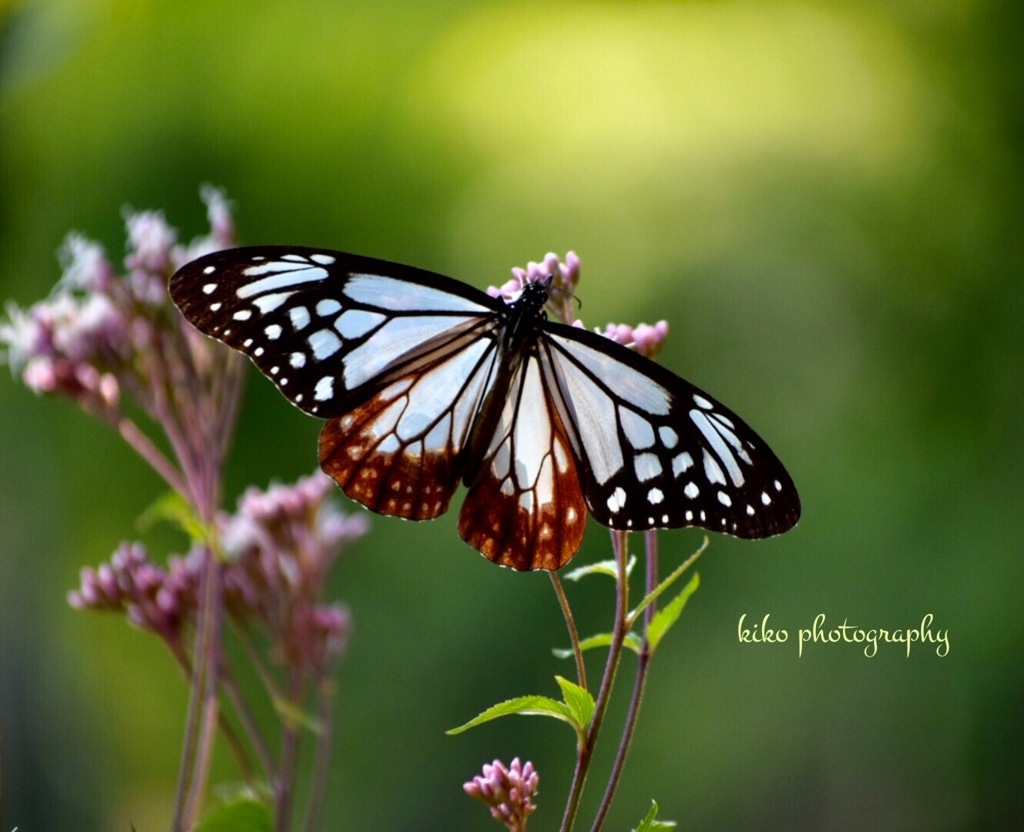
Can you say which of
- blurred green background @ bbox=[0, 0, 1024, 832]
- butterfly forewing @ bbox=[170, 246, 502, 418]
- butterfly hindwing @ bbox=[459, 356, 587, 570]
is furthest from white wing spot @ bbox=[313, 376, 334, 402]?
blurred green background @ bbox=[0, 0, 1024, 832]

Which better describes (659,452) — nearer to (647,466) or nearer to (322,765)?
(647,466)

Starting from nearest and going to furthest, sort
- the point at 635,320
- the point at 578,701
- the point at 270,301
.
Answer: the point at 578,701 → the point at 270,301 → the point at 635,320

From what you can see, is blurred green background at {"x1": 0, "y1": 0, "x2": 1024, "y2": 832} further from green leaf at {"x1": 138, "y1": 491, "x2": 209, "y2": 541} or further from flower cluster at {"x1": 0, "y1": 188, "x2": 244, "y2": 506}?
green leaf at {"x1": 138, "y1": 491, "x2": 209, "y2": 541}

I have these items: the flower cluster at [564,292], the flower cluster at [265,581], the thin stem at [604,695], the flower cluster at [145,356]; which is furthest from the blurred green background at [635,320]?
the thin stem at [604,695]

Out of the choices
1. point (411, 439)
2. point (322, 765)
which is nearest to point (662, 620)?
point (411, 439)

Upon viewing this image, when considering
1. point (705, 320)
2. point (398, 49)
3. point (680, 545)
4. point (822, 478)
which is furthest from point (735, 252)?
point (398, 49)

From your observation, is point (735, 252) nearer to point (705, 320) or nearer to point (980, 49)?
point (705, 320)

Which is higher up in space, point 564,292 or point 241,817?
point 564,292
